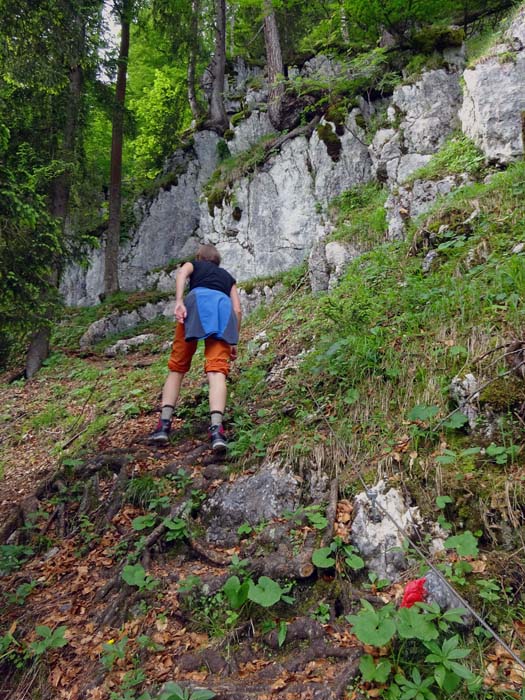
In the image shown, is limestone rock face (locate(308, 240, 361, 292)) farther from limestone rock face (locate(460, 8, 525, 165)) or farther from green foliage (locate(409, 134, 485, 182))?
limestone rock face (locate(460, 8, 525, 165))

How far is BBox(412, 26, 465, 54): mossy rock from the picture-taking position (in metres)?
8.72

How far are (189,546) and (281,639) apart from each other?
103cm

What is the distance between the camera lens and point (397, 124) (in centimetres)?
872

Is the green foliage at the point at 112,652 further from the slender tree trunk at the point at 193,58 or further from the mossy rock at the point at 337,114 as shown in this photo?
the slender tree trunk at the point at 193,58

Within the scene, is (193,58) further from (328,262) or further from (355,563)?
(355,563)

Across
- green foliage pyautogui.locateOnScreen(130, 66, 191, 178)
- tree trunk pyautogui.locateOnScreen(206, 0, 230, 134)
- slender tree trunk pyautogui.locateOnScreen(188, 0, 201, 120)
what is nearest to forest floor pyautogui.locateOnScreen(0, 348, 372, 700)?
tree trunk pyautogui.locateOnScreen(206, 0, 230, 134)

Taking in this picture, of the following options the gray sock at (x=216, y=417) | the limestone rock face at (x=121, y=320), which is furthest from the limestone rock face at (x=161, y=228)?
the gray sock at (x=216, y=417)

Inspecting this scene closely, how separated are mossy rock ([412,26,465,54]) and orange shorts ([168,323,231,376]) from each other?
8.75 m

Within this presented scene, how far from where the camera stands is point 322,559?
2.50 metres

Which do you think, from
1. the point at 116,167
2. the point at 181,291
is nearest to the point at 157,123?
the point at 116,167

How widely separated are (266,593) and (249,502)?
2.93 ft

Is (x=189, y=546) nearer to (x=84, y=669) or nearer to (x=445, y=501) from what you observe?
(x=84, y=669)

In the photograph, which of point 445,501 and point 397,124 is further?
point 397,124

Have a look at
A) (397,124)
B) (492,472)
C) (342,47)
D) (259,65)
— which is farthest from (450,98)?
(259,65)
